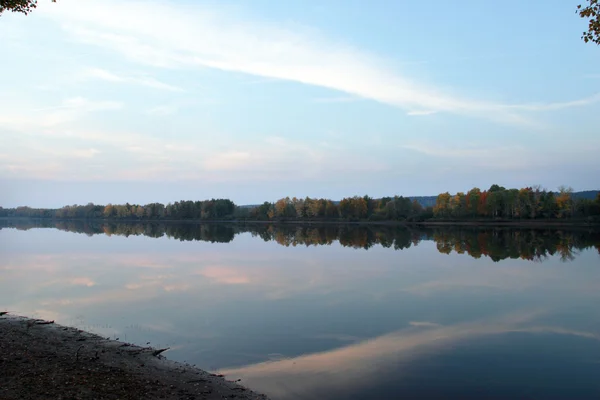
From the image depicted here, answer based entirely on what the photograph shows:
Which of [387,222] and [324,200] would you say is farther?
[324,200]

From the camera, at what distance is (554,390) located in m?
9.06

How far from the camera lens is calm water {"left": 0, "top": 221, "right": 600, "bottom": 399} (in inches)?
380

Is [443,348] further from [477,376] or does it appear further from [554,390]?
[554,390]

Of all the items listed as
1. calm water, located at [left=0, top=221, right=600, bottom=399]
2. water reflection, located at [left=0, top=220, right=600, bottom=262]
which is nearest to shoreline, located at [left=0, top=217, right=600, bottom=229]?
water reflection, located at [left=0, top=220, right=600, bottom=262]

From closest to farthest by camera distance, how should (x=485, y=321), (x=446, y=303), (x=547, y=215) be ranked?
1. (x=485, y=321)
2. (x=446, y=303)
3. (x=547, y=215)

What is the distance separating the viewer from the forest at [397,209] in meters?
93.6

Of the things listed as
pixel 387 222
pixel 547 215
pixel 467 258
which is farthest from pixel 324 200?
pixel 467 258

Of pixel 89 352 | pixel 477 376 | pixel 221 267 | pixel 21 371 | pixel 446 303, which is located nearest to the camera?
pixel 21 371

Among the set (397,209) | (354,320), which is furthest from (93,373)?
(397,209)

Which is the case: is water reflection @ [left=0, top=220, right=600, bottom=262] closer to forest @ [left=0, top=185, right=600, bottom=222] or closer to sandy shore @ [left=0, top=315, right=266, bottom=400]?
forest @ [left=0, top=185, right=600, bottom=222]

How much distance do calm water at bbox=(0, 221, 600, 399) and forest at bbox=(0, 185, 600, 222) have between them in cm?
7167

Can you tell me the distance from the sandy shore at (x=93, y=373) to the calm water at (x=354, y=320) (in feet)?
3.01

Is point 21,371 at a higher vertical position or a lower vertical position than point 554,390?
higher

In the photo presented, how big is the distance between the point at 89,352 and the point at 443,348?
861 centimetres
